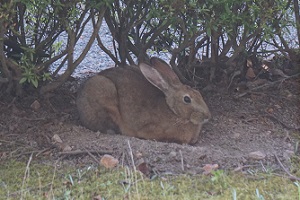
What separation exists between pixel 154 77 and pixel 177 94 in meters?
0.32

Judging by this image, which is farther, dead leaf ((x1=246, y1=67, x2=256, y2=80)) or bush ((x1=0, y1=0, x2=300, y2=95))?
dead leaf ((x1=246, y1=67, x2=256, y2=80))

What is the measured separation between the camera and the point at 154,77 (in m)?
6.73

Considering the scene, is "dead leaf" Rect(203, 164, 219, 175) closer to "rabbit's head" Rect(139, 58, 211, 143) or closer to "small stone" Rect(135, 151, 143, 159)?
"small stone" Rect(135, 151, 143, 159)

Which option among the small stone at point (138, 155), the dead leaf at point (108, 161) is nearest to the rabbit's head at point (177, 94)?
the small stone at point (138, 155)

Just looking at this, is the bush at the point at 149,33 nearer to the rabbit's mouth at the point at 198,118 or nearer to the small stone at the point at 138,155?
the rabbit's mouth at the point at 198,118

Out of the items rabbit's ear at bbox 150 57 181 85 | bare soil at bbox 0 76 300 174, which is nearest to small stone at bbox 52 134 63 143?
bare soil at bbox 0 76 300 174

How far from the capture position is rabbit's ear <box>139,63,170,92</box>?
6.64 meters

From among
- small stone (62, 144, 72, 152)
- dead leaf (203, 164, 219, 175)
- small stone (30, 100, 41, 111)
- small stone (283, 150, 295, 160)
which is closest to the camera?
dead leaf (203, 164, 219, 175)

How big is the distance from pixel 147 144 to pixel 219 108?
1529 mm

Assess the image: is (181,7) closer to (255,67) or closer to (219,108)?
(219,108)

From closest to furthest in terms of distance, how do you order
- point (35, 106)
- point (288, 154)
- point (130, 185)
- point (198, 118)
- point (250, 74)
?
point (130, 185)
point (288, 154)
point (198, 118)
point (35, 106)
point (250, 74)

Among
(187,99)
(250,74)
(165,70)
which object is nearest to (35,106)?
(165,70)

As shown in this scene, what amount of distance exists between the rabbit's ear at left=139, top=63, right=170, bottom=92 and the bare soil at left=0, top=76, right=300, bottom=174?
26.1 inches

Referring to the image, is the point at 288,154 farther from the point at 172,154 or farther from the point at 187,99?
the point at 187,99
